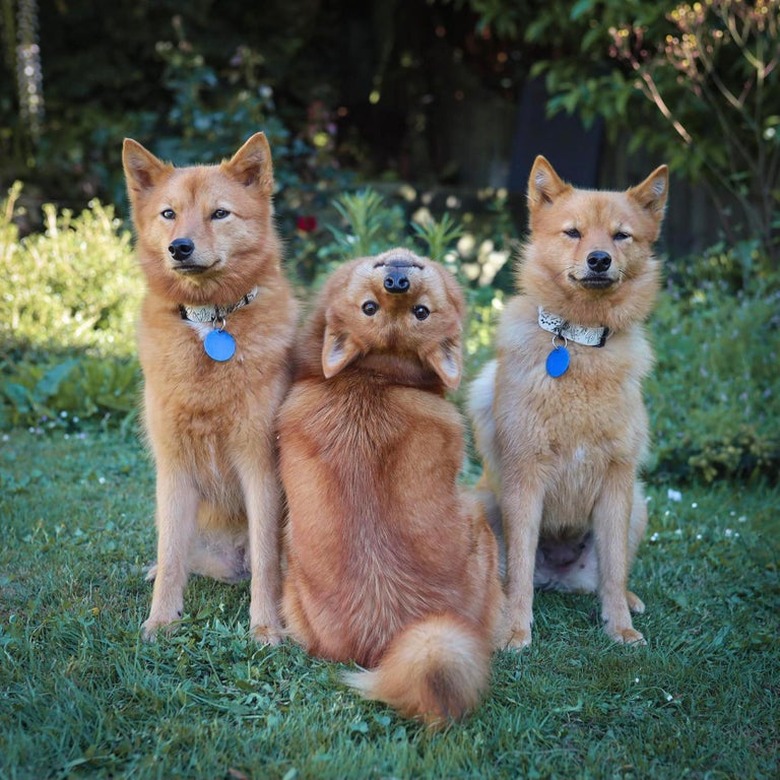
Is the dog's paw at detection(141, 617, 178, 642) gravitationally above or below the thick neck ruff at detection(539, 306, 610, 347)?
below

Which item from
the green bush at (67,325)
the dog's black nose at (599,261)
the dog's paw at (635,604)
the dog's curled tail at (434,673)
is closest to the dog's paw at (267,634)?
the dog's curled tail at (434,673)

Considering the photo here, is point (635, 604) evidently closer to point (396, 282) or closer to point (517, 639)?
point (517, 639)

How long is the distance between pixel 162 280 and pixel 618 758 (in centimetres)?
229

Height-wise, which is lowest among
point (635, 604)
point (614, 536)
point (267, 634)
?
point (635, 604)

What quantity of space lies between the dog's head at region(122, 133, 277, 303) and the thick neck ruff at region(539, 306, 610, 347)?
1.19 m

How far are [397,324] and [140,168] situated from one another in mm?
1252

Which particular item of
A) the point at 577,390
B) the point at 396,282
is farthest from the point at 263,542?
the point at 577,390

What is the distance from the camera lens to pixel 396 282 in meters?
2.95

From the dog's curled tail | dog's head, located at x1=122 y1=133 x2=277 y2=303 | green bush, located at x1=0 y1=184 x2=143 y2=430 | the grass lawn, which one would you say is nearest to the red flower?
green bush, located at x1=0 y1=184 x2=143 y2=430

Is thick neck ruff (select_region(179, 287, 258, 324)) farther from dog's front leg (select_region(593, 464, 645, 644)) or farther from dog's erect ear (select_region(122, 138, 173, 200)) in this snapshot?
dog's front leg (select_region(593, 464, 645, 644))

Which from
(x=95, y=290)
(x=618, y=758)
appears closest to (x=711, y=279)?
(x=95, y=290)

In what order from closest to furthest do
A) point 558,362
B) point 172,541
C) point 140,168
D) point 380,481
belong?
point 380,481 → point 172,541 → point 140,168 → point 558,362

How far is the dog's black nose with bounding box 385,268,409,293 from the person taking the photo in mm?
2947

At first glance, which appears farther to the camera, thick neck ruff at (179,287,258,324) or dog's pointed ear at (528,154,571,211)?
dog's pointed ear at (528,154,571,211)
